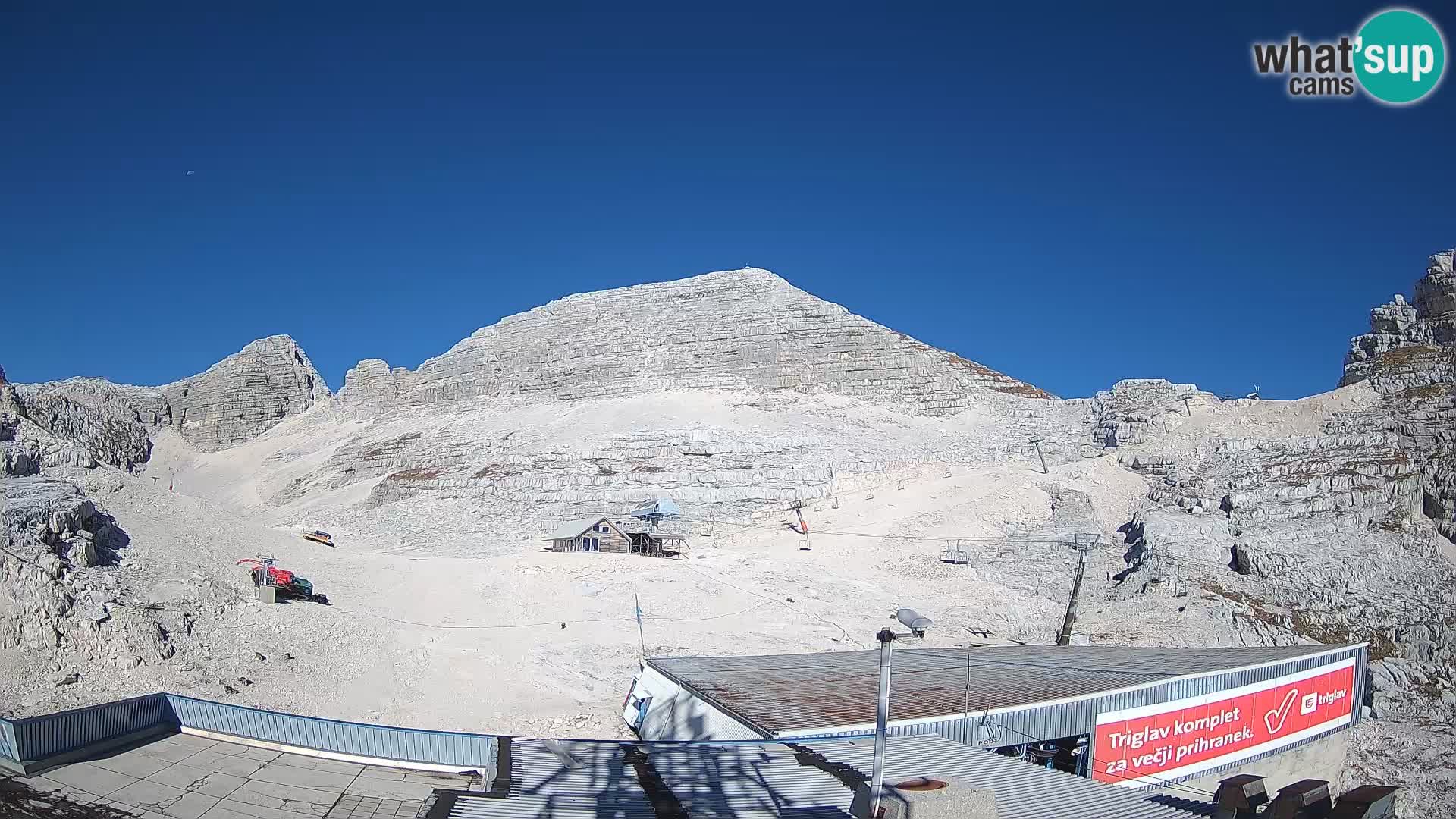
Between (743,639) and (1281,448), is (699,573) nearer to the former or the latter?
(743,639)

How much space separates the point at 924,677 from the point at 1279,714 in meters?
7.30

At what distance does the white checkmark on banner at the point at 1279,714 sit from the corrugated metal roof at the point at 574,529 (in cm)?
2741

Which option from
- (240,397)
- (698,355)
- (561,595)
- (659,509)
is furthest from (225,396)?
(561,595)

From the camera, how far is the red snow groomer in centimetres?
2259

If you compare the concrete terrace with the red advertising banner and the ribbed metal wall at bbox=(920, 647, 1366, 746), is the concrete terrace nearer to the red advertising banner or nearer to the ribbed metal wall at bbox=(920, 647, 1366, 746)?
the ribbed metal wall at bbox=(920, 647, 1366, 746)

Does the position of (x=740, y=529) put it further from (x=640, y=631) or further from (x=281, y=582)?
(x=281, y=582)

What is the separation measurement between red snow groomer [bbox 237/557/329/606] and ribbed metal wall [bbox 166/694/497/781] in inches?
539

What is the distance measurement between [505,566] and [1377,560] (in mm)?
30899

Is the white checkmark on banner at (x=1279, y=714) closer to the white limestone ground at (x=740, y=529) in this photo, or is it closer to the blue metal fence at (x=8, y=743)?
the white limestone ground at (x=740, y=529)

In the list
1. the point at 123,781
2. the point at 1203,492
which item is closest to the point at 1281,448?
the point at 1203,492

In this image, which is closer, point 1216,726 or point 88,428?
point 1216,726

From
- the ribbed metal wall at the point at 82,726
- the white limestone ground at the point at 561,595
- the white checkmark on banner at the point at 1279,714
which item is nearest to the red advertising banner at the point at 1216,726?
the white checkmark on banner at the point at 1279,714

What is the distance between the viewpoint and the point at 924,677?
1639 cm

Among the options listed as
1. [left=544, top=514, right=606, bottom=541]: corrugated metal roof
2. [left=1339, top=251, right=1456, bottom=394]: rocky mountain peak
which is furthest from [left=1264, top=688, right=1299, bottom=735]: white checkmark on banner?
[left=1339, top=251, right=1456, bottom=394]: rocky mountain peak
